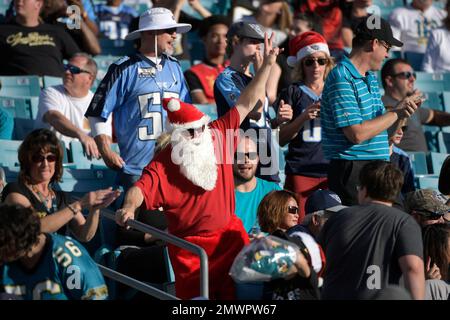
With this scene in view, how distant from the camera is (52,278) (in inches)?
214

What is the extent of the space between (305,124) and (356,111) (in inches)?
38.2

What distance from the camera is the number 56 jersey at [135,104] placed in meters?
7.61

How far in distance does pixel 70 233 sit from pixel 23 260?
1368 millimetres

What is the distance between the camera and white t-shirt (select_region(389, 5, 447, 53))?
1209cm

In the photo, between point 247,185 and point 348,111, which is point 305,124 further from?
point 348,111

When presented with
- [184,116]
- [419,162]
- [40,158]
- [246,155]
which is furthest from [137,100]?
[419,162]

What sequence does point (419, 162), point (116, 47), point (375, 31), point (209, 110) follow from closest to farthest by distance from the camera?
point (375, 31), point (419, 162), point (209, 110), point (116, 47)

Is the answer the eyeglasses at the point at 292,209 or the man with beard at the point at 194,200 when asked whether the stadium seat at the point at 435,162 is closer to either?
the eyeglasses at the point at 292,209

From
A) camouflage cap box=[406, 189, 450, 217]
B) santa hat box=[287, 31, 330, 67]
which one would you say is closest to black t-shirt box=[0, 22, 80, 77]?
santa hat box=[287, 31, 330, 67]

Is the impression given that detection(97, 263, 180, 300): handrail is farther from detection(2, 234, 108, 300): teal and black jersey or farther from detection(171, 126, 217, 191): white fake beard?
detection(171, 126, 217, 191): white fake beard

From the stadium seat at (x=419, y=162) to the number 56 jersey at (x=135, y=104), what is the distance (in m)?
2.32

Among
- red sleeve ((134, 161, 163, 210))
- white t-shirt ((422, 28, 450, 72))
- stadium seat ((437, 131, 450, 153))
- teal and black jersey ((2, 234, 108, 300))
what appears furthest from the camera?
white t-shirt ((422, 28, 450, 72))

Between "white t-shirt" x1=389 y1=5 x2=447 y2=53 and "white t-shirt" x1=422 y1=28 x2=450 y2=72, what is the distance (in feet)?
1.45
